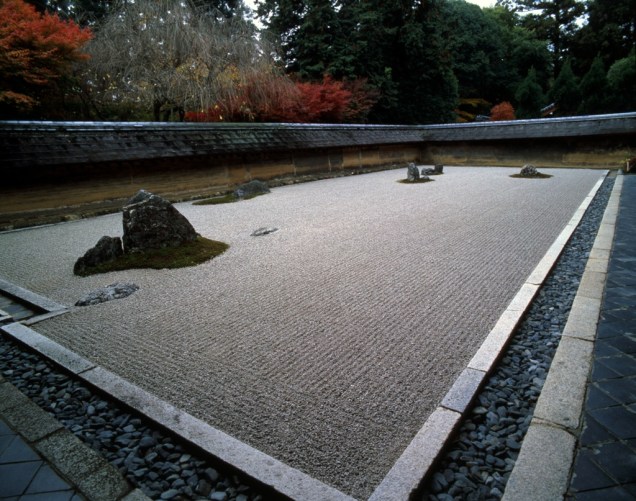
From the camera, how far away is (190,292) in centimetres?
363

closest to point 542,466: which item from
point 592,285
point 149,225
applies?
point 592,285

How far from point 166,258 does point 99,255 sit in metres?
0.78

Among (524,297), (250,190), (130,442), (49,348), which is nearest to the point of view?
(130,442)

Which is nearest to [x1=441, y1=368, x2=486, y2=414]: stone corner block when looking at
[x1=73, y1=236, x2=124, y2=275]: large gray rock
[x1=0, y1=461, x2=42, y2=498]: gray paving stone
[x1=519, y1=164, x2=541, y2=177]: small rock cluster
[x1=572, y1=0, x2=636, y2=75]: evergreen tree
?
[x1=0, y1=461, x2=42, y2=498]: gray paving stone

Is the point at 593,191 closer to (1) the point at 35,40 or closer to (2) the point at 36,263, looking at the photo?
(2) the point at 36,263

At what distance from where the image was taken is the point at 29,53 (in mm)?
9406

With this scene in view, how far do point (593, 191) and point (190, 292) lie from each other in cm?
958

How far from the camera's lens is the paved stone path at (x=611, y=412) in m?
1.47

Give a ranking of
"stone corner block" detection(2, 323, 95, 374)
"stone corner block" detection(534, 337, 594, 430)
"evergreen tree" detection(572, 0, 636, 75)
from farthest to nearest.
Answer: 1. "evergreen tree" detection(572, 0, 636, 75)
2. "stone corner block" detection(2, 323, 95, 374)
3. "stone corner block" detection(534, 337, 594, 430)

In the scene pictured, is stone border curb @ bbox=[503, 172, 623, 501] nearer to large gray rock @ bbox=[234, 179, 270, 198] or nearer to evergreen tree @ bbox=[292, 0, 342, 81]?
large gray rock @ bbox=[234, 179, 270, 198]

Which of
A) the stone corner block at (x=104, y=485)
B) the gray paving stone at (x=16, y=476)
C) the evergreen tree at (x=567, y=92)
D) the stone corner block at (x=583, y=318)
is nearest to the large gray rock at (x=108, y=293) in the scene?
the gray paving stone at (x=16, y=476)

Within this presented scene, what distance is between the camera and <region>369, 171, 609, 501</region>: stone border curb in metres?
1.49

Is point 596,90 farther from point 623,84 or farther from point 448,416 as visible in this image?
point 448,416

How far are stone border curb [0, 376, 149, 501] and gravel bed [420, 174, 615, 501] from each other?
1.33 meters
